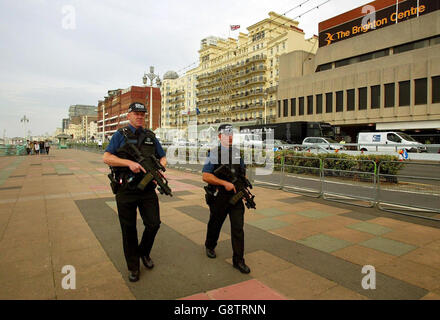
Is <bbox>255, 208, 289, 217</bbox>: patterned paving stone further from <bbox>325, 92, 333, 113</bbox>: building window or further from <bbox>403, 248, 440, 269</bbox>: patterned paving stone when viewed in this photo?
<bbox>325, 92, 333, 113</bbox>: building window

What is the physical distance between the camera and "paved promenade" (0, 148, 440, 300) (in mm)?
3227

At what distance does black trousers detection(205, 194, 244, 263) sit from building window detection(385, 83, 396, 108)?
3971 cm

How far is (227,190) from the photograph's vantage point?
12.4ft

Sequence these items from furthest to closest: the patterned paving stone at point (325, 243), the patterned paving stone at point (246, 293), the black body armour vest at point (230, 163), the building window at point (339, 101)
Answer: the building window at point (339, 101) < the patterned paving stone at point (325, 243) < the black body armour vest at point (230, 163) < the patterned paving stone at point (246, 293)

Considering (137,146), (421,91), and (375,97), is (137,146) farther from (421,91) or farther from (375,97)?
(375,97)

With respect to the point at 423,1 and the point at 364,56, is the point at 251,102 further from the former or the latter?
the point at 423,1

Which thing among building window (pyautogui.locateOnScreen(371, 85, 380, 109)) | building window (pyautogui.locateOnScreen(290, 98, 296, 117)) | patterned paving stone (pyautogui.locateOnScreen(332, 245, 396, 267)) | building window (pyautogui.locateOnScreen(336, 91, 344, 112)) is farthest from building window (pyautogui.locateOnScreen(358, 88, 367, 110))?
patterned paving stone (pyautogui.locateOnScreen(332, 245, 396, 267))

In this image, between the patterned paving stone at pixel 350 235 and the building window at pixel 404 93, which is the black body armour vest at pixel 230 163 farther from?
the building window at pixel 404 93

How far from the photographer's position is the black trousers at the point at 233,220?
3713 millimetres

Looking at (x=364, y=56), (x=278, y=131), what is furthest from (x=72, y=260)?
(x=364, y=56)

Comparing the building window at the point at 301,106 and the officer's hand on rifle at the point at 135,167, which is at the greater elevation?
the building window at the point at 301,106

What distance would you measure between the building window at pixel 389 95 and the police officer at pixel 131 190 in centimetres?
4037

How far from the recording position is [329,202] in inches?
314

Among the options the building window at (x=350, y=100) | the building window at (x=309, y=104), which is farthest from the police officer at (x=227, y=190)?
the building window at (x=309, y=104)
